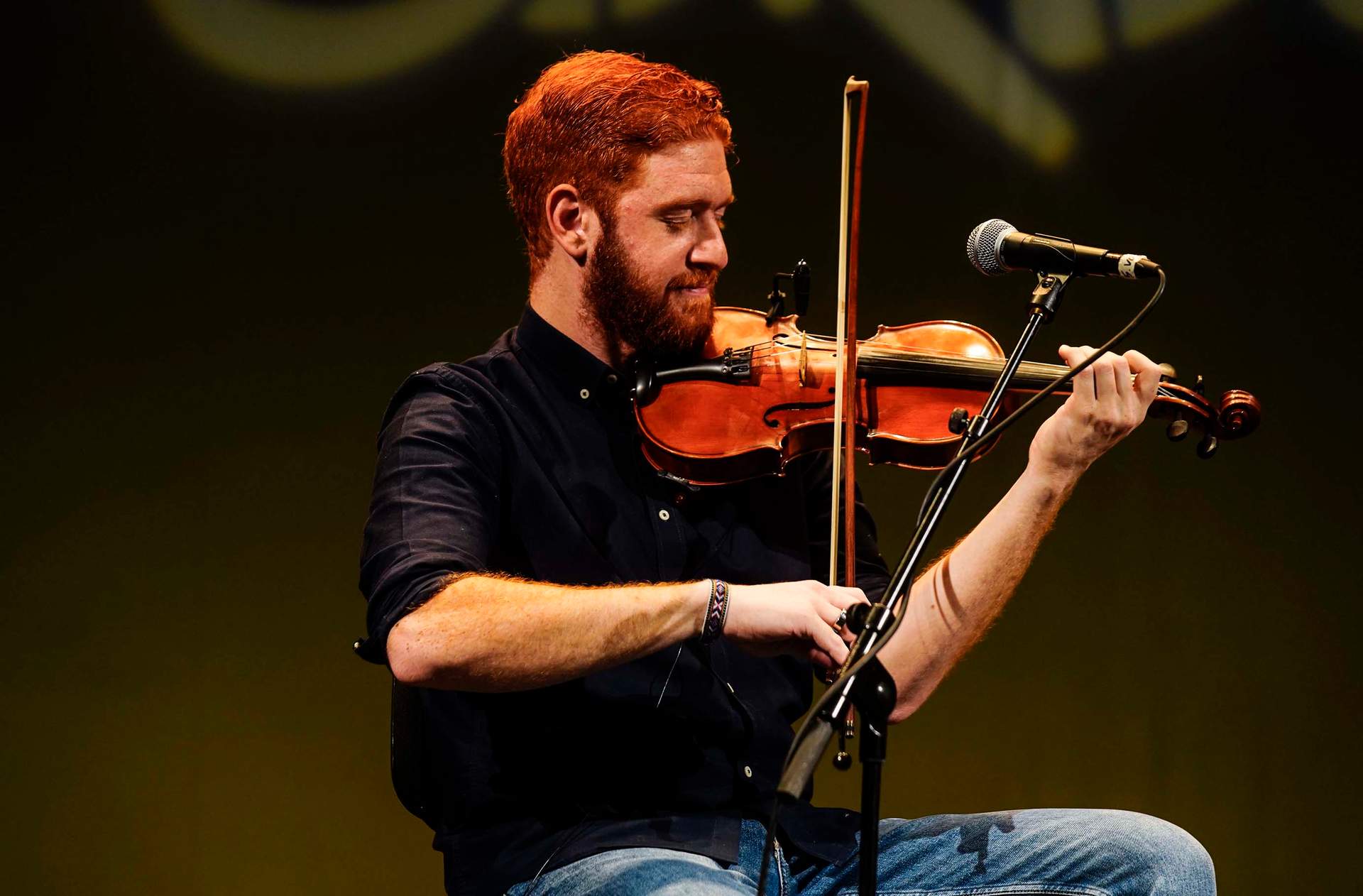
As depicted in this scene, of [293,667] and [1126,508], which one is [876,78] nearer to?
[1126,508]

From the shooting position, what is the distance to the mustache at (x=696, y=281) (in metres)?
1.75

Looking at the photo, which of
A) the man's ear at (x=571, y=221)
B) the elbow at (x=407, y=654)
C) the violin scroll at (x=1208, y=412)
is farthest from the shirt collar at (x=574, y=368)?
the violin scroll at (x=1208, y=412)

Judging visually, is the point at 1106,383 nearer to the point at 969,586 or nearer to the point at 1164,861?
the point at 969,586

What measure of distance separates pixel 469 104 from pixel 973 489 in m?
1.45

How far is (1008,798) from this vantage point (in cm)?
296

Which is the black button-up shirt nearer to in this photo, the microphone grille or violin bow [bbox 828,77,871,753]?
violin bow [bbox 828,77,871,753]

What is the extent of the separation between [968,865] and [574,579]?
62 centimetres

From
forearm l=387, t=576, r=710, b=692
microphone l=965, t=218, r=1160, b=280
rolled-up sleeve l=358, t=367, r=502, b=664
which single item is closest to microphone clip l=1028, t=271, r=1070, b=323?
microphone l=965, t=218, r=1160, b=280

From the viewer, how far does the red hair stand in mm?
1769

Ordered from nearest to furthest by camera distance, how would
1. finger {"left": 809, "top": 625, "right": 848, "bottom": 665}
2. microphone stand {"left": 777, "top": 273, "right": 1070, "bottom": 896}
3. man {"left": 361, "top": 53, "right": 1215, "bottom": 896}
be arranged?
microphone stand {"left": 777, "top": 273, "right": 1070, "bottom": 896} < finger {"left": 809, "top": 625, "right": 848, "bottom": 665} < man {"left": 361, "top": 53, "right": 1215, "bottom": 896}

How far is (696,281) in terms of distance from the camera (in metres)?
1.77

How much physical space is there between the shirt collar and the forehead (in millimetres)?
216

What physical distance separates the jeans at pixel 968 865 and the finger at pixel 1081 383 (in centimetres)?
50

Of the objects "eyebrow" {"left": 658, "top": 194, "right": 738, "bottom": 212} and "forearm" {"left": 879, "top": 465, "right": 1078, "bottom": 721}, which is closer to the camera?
"forearm" {"left": 879, "top": 465, "right": 1078, "bottom": 721}
